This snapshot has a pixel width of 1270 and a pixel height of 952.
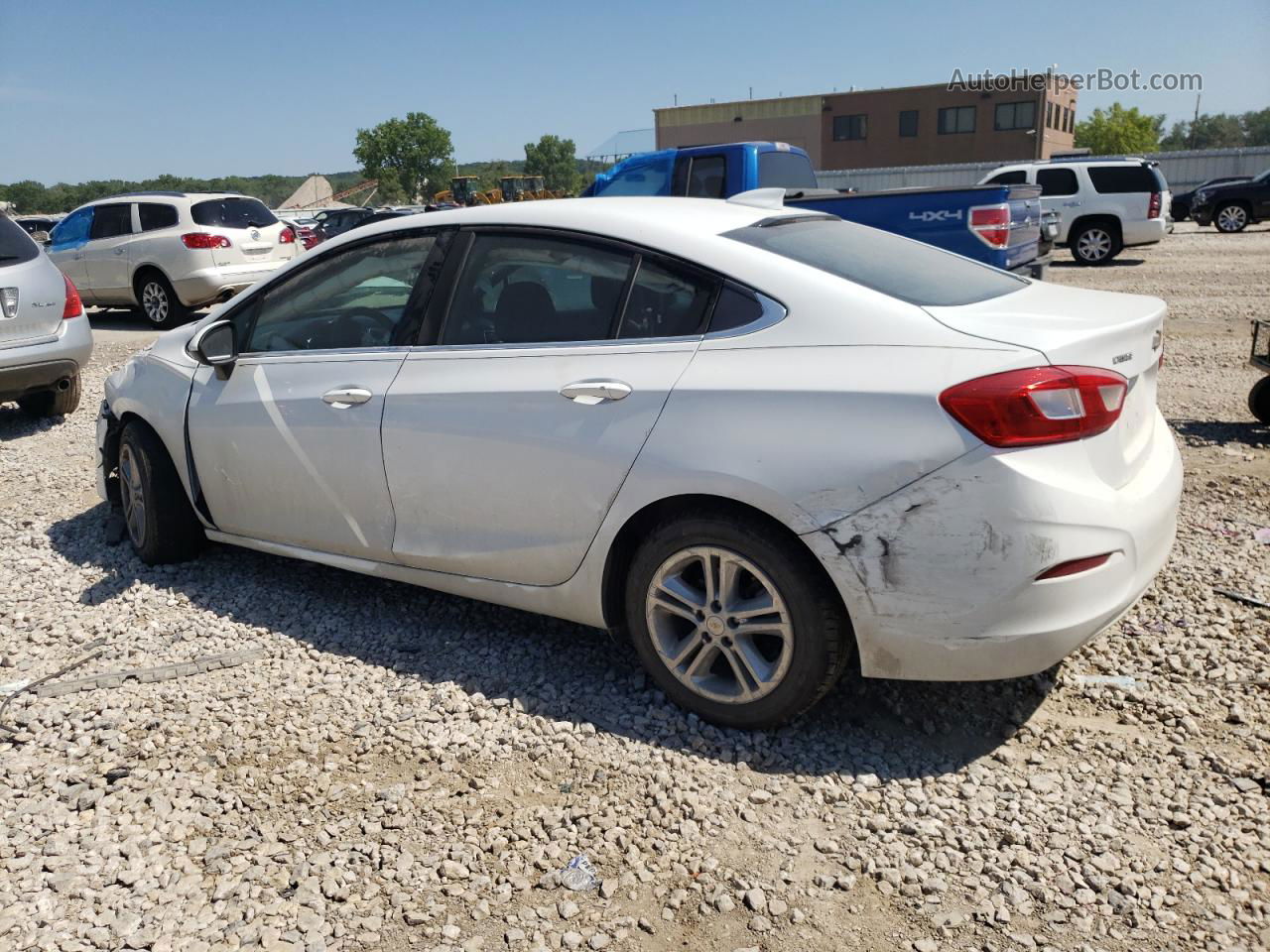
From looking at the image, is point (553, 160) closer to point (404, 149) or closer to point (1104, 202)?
point (404, 149)

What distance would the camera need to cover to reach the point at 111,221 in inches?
589

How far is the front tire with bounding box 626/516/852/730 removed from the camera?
3.03 metres

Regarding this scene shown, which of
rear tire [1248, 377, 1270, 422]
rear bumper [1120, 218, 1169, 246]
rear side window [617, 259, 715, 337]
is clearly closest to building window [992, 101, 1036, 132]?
rear bumper [1120, 218, 1169, 246]

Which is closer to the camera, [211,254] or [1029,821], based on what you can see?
[1029,821]

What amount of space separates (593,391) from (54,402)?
7085 mm

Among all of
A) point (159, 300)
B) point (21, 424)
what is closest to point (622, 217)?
point (21, 424)

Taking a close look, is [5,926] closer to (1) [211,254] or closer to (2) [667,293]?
(2) [667,293]

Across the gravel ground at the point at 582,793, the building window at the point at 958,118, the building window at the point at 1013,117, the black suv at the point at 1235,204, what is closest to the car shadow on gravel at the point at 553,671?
the gravel ground at the point at 582,793

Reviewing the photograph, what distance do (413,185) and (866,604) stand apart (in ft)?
416

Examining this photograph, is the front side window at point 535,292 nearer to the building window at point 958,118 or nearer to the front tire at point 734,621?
the front tire at point 734,621

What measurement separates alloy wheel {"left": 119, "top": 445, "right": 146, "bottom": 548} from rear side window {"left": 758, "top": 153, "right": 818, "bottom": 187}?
799 cm

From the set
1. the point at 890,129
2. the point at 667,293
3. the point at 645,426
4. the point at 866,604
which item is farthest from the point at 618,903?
the point at 890,129

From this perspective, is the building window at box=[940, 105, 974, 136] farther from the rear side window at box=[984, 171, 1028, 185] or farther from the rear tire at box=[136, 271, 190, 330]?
the rear tire at box=[136, 271, 190, 330]

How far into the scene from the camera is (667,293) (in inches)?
133
